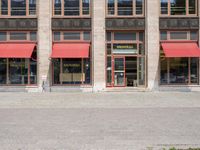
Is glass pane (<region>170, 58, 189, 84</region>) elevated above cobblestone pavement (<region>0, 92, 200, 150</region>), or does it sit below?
above

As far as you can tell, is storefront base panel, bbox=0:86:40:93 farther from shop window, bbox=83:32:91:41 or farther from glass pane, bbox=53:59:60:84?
shop window, bbox=83:32:91:41

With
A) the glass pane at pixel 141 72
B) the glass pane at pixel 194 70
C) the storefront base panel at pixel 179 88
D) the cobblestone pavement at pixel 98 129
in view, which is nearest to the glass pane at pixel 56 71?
the glass pane at pixel 141 72

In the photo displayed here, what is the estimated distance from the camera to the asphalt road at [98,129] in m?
9.04

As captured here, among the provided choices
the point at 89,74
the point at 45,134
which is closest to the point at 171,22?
the point at 89,74

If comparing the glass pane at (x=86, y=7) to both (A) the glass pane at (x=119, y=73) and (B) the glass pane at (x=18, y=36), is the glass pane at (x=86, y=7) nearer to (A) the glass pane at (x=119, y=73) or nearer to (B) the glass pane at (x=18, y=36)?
(A) the glass pane at (x=119, y=73)

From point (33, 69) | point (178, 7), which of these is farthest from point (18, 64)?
point (178, 7)

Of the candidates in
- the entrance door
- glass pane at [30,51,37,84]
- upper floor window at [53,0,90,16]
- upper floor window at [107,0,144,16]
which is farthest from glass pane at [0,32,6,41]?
the entrance door

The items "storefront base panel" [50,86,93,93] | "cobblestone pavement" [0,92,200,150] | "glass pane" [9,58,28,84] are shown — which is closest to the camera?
"cobblestone pavement" [0,92,200,150]

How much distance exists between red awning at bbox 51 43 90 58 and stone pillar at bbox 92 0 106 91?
2.82 feet

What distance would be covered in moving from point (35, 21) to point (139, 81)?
31.1ft

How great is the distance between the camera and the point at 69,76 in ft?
95.4

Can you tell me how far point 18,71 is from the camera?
29141mm

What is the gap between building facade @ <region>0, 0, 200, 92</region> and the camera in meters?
28.8

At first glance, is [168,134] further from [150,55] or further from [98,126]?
[150,55]
